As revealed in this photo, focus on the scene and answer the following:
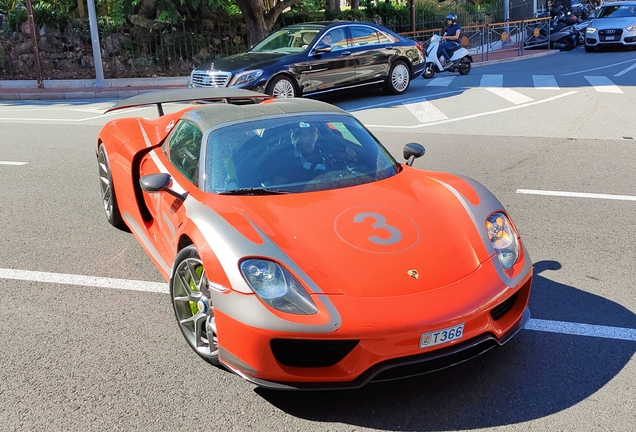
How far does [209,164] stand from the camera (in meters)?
4.18

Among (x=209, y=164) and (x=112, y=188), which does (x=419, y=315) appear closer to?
(x=209, y=164)

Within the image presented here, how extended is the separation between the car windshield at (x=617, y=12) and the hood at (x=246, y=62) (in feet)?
54.0

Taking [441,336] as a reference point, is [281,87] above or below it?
above

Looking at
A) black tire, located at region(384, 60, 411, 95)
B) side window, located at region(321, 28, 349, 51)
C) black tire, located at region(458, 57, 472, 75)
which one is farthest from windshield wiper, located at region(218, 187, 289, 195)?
black tire, located at region(458, 57, 472, 75)

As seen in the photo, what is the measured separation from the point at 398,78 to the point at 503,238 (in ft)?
36.3

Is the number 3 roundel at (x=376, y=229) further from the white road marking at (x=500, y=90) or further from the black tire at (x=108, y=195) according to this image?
the white road marking at (x=500, y=90)

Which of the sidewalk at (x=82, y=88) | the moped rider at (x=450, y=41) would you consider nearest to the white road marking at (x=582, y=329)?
the moped rider at (x=450, y=41)

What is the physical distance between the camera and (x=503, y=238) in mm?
3783

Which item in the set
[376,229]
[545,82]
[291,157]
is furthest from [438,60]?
[376,229]

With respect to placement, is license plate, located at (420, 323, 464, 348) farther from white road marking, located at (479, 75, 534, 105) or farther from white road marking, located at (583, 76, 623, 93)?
white road marking, located at (583, 76, 623, 93)

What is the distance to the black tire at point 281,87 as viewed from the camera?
1232 centimetres

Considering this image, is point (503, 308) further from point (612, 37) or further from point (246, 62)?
point (612, 37)

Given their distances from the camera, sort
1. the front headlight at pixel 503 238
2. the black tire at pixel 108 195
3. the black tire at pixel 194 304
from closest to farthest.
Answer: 1. the black tire at pixel 194 304
2. the front headlight at pixel 503 238
3. the black tire at pixel 108 195

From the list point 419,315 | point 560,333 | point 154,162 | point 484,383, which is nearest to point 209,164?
point 154,162
